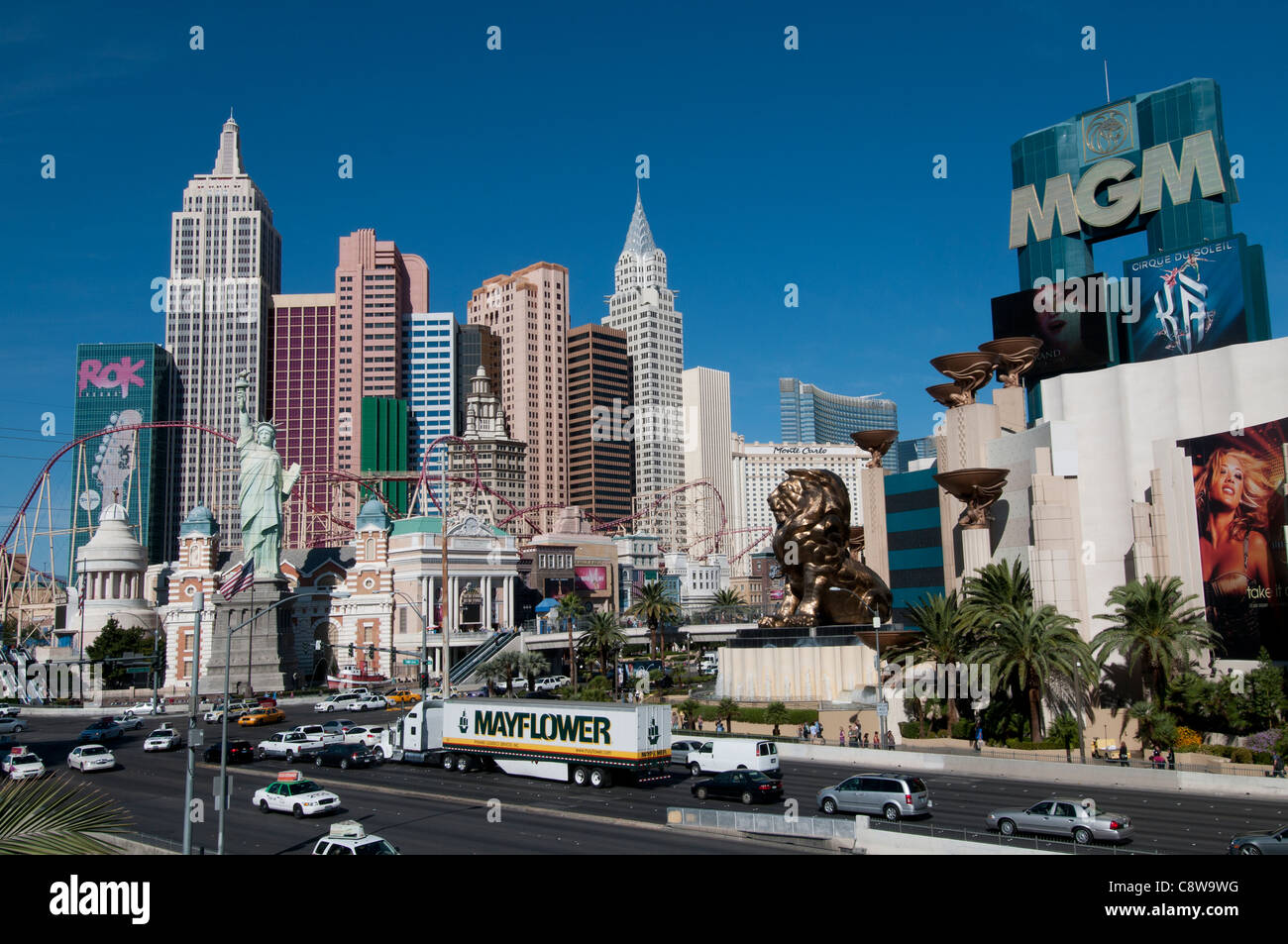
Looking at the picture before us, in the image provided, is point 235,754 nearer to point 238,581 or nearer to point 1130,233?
point 238,581

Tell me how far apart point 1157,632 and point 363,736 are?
35520 mm

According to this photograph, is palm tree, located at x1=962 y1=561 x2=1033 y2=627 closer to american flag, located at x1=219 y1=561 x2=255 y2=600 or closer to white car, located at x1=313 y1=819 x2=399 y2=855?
white car, located at x1=313 y1=819 x2=399 y2=855

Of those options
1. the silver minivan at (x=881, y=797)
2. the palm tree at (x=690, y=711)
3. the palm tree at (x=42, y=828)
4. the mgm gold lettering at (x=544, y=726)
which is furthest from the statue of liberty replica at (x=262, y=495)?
the palm tree at (x=42, y=828)

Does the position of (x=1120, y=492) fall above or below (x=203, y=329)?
below

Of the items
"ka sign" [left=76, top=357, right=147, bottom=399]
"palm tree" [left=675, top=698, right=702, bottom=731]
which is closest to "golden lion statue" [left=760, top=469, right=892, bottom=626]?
"palm tree" [left=675, top=698, right=702, bottom=731]

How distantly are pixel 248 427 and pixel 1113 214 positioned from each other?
257ft

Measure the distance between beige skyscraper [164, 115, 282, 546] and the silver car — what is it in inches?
6486

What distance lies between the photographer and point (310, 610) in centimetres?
9625

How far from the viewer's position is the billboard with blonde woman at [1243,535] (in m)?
39.2

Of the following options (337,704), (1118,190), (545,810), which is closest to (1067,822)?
(545,810)

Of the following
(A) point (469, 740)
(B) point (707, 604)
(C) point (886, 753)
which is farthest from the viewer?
(B) point (707, 604)

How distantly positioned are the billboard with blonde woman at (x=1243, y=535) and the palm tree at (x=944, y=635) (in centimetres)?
1011
